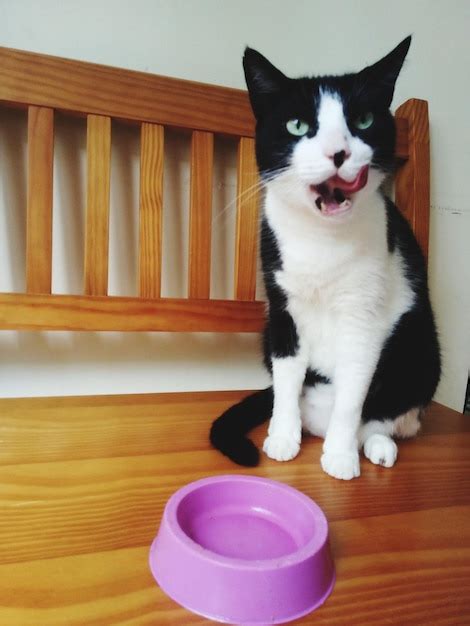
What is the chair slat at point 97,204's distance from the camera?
31.8 inches

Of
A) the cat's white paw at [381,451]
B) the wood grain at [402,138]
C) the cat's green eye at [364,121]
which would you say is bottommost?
the cat's white paw at [381,451]

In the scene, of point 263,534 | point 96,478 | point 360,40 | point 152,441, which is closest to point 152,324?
point 152,441

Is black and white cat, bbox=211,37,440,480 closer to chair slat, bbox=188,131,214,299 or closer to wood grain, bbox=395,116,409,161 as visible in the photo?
chair slat, bbox=188,131,214,299

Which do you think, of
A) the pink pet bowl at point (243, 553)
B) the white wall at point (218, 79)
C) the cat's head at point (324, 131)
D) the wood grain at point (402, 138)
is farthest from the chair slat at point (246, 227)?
the pink pet bowl at point (243, 553)

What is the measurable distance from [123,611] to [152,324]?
1.80 feet

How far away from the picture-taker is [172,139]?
3.13 ft

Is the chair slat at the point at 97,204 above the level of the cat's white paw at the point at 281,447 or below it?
above

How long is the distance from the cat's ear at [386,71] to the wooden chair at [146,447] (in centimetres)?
30

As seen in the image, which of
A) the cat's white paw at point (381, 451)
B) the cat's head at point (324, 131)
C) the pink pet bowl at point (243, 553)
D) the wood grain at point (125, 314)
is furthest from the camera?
the wood grain at point (125, 314)

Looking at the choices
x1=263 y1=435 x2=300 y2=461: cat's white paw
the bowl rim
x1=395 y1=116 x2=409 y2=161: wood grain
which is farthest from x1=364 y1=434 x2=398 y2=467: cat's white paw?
x1=395 y1=116 x2=409 y2=161: wood grain

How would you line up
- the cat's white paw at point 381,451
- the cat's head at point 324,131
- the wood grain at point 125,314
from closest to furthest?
the cat's head at point 324,131 < the cat's white paw at point 381,451 < the wood grain at point 125,314

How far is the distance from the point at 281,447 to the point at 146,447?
0.20 m

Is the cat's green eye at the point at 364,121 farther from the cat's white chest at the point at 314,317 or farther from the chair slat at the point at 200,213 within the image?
the chair slat at the point at 200,213

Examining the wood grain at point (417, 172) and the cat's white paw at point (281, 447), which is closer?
the cat's white paw at point (281, 447)
